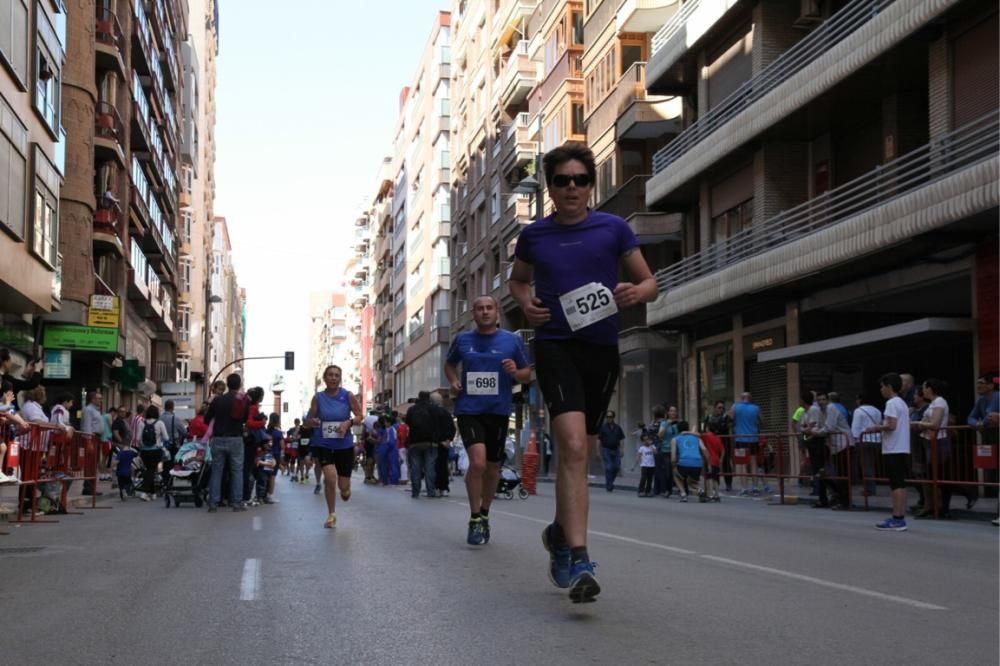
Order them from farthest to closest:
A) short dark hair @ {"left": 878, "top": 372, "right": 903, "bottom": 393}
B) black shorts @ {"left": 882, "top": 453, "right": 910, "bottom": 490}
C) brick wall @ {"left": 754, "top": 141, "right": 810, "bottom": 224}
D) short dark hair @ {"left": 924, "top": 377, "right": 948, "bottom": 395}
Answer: brick wall @ {"left": 754, "top": 141, "right": 810, "bottom": 224}
short dark hair @ {"left": 924, "top": 377, "right": 948, "bottom": 395}
short dark hair @ {"left": 878, "top": 372, "right": 903, "bottom": 393}
black shorts @ {"left": 882, "top": 453, "right": 910, "bottom": 490}

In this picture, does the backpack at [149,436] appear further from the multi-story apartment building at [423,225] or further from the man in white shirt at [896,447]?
the multi-story apartment building at [423,225]

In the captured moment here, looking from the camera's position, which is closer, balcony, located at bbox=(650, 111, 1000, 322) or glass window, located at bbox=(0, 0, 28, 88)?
balcony, located at bbox=(650, 111, 1000, 322)

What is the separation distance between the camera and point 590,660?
17.0ft

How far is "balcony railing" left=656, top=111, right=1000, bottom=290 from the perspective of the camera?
21250 mm

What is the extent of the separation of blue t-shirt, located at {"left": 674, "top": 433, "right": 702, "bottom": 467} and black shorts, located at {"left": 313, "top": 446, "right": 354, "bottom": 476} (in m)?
10.3

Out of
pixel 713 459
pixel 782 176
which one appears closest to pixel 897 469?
pixel 713 459

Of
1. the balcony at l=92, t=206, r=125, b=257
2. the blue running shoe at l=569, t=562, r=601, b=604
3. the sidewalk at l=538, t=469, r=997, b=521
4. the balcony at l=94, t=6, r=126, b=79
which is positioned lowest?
the sidewalk at l=538, t=469, r=997, b=521

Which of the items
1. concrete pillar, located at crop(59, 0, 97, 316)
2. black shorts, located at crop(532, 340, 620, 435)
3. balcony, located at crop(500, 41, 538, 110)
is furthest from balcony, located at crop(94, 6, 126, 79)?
black shorts, located at crop(532, 340, 620, 435)

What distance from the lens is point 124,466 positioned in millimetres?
24078

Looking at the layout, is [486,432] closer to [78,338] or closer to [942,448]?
[942,448]

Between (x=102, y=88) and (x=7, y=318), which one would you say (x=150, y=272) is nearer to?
(x=102, y=88)

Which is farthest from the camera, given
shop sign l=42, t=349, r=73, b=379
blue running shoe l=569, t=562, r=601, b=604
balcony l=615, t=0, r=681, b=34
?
balcony l=615, t=0, r=681, b=34

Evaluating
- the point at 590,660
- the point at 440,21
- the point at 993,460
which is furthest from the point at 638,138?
the point at 440,21

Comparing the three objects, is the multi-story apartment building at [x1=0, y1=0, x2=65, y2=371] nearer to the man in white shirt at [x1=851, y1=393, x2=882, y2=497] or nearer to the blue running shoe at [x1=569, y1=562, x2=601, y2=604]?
the man in white shirt at [x1=851, y1=393, x2=882, y2=497]
